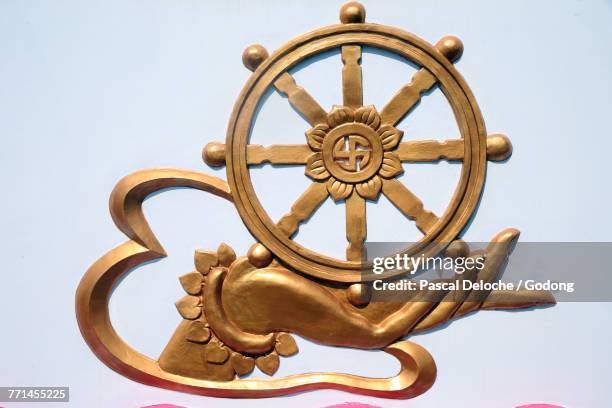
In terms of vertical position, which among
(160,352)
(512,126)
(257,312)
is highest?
(512,126)

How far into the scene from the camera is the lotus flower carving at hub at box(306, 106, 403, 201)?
184cm

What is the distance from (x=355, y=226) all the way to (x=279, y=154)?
328 millimetres

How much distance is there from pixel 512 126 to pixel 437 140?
235 millimetres

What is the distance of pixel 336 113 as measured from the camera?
1845 millimetres

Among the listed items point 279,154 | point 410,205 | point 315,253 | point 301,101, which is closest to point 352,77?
point 301,101

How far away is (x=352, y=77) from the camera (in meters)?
1.85

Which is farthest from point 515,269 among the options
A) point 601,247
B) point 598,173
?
point 598,173

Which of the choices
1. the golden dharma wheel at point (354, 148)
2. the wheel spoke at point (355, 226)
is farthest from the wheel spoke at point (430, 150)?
the wheel spoke at point (355, 226)

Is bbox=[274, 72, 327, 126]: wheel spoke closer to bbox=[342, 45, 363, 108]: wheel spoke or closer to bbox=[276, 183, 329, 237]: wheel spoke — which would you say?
bbox=[342, 45, 363, 108]: wheel spoke

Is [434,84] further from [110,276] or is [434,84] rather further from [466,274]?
[110,276]

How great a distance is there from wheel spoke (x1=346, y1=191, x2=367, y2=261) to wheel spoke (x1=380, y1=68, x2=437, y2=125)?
0.88ft

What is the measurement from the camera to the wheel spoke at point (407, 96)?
1843mm

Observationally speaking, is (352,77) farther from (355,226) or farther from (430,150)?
(355,226)

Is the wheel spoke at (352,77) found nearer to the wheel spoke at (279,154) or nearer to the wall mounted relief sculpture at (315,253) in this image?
the wall mounted relief sculpture at (315,253)
